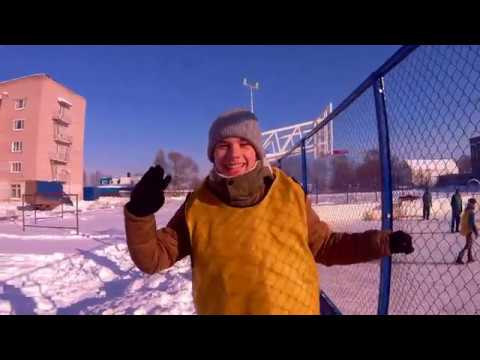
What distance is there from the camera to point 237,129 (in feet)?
4.17

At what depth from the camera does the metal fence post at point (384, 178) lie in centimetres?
178

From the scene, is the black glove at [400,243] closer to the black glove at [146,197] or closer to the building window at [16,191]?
the black glove at [146,197]

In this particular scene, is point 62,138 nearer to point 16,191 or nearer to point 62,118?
point 62,118

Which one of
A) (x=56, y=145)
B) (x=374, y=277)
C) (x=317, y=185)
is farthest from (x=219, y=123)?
(x=56, y=145)

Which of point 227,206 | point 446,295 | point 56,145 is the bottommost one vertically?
point 446,295

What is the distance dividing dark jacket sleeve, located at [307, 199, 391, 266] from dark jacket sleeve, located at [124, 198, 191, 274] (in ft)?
1.87

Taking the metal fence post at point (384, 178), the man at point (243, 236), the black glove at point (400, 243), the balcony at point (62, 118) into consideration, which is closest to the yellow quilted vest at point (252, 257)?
the man at point (243, 236)

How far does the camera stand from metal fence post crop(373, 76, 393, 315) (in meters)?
1.78

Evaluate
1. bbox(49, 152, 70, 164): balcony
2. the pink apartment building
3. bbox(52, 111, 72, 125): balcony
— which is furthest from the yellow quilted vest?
bbox(52, 111, 72, 125): balcony

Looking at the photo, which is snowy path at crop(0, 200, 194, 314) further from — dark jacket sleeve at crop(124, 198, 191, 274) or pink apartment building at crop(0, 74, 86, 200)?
pink apartment building at crop(0, 74, 86, 200)

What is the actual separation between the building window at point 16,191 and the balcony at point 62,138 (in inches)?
252

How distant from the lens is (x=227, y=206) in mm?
1218
